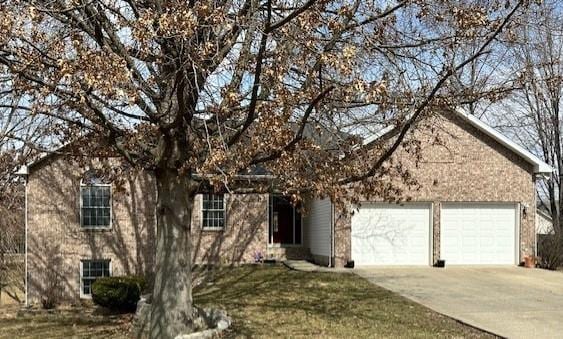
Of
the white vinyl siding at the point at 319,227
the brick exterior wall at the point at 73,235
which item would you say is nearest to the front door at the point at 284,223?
A: the white vinyl siding at the point at 319,227

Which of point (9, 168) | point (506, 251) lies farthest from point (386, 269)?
point (9, 168)

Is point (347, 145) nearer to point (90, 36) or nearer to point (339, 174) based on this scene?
point (339, 174)

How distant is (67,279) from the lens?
23062 mm

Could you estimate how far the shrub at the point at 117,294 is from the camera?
731 inches

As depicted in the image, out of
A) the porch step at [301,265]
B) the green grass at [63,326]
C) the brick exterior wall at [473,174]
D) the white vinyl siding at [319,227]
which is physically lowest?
the green grass at [63,326]

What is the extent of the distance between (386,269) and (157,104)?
1285 centimetres

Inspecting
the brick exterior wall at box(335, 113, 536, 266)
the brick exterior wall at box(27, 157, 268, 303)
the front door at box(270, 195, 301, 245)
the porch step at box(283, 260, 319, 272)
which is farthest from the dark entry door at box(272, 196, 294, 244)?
the brick exterior wall at box(335, 113, 536, 266)

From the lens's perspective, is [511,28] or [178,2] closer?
[178,2]

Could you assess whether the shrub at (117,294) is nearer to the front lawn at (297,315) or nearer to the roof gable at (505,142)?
the front lawn at (297,315)

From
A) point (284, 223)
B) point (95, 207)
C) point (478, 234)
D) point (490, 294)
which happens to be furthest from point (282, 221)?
point (490, 294)

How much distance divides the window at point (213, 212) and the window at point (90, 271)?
3.81 m

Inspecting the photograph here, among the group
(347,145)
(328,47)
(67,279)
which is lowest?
(67,279)

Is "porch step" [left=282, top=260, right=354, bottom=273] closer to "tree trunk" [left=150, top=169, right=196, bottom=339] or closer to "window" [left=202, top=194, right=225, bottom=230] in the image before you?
"window" [left=202, top=194, right=225, bottom=230]

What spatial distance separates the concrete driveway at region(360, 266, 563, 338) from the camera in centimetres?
1237
